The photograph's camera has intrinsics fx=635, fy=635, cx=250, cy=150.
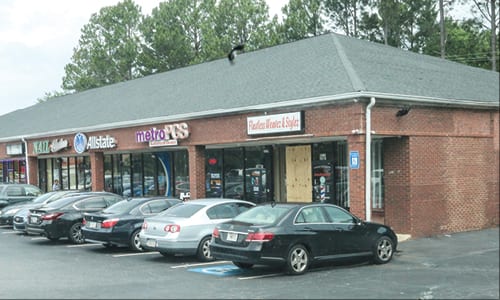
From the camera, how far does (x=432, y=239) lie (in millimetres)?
18047

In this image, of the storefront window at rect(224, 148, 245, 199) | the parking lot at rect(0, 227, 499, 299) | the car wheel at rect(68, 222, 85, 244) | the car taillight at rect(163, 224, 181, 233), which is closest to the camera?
the parking lot at rect(0, 227, 499, 299)

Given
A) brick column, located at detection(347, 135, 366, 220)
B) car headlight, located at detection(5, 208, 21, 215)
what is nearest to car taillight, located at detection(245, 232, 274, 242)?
brick column, located at detection(347, 135, 366, 220)

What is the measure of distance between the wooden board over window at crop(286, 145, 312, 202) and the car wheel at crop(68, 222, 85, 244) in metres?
7.46

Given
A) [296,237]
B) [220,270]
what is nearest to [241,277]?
[220,270]

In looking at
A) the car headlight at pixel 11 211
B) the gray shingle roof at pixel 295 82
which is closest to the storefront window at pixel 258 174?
the gray shingle roof at pixel 295 82

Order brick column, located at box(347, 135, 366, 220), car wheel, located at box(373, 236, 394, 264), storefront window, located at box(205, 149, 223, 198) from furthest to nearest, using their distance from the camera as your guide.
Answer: storefront window, located at box(205, 149, 223, 198)
brick column, located at box(347, 135, 366, 220)
car wheel, located at box(373, 236, 394, 264)

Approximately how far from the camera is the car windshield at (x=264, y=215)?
42.6ft

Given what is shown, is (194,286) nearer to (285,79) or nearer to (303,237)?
(303,237)

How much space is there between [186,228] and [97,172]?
15.5 meters

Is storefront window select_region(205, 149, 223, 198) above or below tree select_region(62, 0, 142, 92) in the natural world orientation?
below

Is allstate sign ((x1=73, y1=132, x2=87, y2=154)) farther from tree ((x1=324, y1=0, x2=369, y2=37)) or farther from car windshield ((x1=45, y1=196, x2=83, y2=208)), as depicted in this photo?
tree ((x1=324, y1=0, x2=369, y2=37))

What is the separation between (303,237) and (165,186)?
1729 cm

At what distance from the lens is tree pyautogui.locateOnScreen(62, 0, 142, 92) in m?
60.1

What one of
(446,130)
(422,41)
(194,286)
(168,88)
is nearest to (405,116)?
(446,130)
